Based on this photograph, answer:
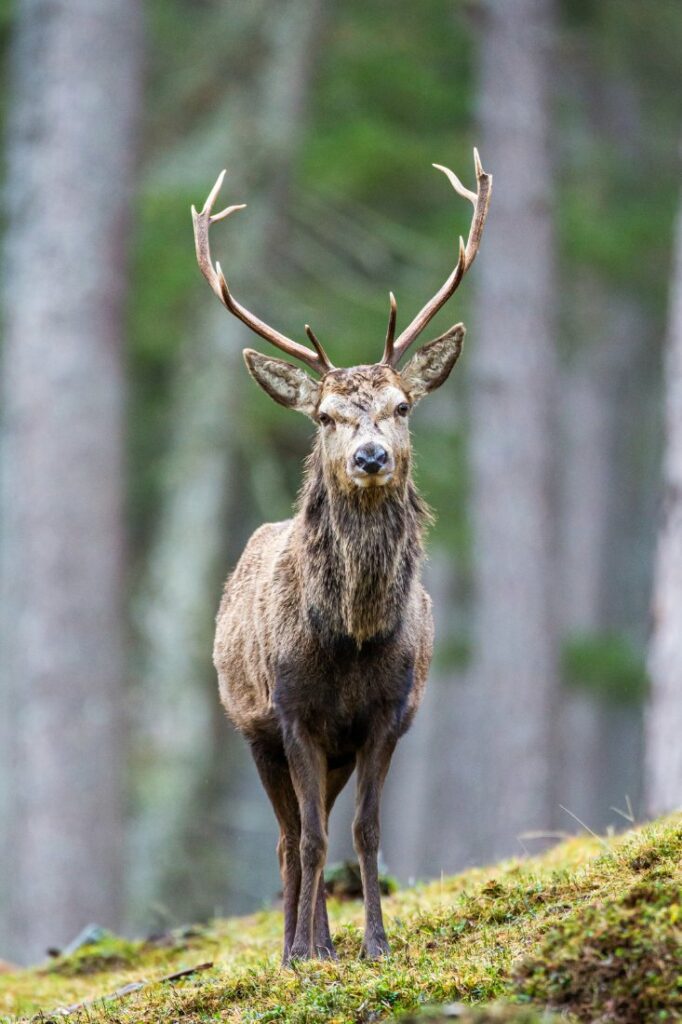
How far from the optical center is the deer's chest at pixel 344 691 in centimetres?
611

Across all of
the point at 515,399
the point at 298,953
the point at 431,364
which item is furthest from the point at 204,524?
the point at 298,953

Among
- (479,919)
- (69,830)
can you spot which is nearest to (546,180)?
(69,830)

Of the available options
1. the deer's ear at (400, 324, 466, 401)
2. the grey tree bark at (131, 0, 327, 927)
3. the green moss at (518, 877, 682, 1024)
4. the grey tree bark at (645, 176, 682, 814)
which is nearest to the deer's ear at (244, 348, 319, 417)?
the deer's ear at (400, 324, 466, 401)

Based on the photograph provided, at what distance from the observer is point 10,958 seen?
42.8 feet

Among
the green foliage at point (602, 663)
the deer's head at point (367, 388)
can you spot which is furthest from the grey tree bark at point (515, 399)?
the deer's head at point (367, 388)

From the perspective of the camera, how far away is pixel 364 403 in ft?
20.9

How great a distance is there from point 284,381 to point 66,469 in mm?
6890

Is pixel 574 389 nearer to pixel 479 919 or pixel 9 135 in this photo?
pixel 9 135

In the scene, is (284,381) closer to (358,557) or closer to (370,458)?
(370,458)

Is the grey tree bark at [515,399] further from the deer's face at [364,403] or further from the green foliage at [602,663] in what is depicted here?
the deer's face at [364,403]

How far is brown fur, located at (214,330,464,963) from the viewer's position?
6.12 metres

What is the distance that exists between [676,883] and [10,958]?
9173 millimetres

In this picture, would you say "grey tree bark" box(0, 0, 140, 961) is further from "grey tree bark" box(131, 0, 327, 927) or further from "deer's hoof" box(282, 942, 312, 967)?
"deer's hoof" box(282, 942, 312, 967)

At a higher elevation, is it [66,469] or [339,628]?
[66,469]
